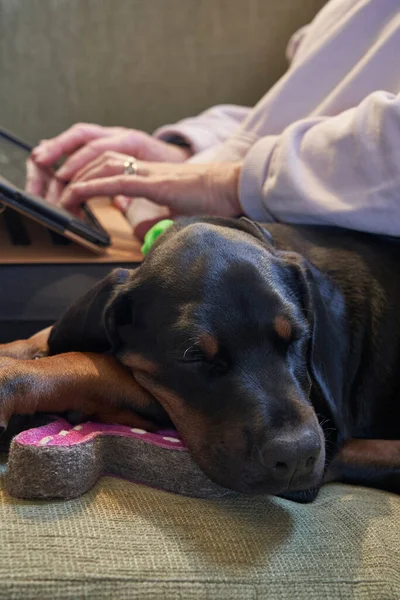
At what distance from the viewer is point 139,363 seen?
117cm

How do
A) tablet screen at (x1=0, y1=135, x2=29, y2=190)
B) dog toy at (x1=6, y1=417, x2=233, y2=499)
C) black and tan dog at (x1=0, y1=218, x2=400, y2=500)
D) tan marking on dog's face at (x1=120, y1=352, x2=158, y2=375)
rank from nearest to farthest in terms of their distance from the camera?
dog toy at (x1=6, y1=417, x2=233, y2=499), black and tan dog at (x1=0, y1=218, x2=400, y2=500), tan marking on dog's face at (x1=120, y1=352, x2=158, y2=375), tablet screen at (x1=0, y1=135, x2=29, y2=190)

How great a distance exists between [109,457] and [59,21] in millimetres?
2110

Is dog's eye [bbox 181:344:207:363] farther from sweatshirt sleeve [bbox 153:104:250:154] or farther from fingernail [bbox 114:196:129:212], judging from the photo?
sweatshirt sleeve [bbox 153:104:250:154]

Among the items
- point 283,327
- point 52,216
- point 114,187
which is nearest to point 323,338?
point 283,327

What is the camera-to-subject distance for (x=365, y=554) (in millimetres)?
923

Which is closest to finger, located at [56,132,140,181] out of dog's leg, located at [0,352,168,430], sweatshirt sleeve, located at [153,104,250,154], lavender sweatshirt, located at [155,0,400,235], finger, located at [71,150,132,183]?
finger, located at [71,150,132,183]

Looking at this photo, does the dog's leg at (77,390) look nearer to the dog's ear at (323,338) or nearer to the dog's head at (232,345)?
the dog's head at (232,345)

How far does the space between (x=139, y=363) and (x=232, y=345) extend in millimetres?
193

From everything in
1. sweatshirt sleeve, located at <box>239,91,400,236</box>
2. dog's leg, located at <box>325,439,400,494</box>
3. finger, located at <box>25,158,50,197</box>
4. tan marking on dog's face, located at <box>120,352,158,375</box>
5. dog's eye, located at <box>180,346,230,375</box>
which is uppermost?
sweatshirt sleeve, located at <box>239,91,400,236</box>

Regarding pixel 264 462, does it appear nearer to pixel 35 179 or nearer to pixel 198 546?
pixel 198 546

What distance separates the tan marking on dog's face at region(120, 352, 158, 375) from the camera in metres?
1.15

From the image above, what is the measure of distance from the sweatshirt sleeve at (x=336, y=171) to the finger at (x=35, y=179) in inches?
29.7

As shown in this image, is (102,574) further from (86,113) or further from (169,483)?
(86,113)

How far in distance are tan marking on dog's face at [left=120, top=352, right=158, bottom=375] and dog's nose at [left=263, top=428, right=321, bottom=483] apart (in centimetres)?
28
